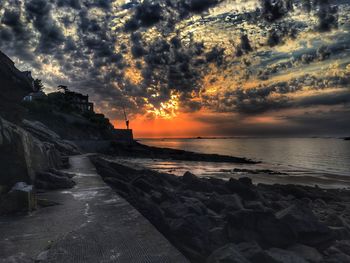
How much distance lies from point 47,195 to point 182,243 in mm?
4780

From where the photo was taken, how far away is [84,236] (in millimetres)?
5590

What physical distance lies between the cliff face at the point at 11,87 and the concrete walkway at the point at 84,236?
4.84 meters

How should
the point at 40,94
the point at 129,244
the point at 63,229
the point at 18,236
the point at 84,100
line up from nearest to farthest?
the point at 129,244, the point at 18,236, the point at 63,229, the point at 40,94, the point at 84,100

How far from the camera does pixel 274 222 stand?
684 cm

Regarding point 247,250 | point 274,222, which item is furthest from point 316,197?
point 247,250

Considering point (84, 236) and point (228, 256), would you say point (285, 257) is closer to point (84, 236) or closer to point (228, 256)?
point (228, 256)

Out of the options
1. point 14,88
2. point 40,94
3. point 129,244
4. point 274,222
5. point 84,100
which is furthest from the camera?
point 84,100

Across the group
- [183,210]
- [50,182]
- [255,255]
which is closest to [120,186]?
[50,182]

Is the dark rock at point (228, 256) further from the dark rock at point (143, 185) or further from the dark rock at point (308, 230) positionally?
the dark rock at point (143, 185)

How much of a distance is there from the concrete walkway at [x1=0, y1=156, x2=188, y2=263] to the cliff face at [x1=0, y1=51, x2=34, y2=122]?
4.84 metres

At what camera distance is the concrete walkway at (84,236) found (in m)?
4.65

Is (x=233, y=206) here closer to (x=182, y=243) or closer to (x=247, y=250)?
(x=182, y=243)

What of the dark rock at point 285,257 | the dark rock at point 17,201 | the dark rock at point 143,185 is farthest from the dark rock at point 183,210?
the dark rock at point 143,185

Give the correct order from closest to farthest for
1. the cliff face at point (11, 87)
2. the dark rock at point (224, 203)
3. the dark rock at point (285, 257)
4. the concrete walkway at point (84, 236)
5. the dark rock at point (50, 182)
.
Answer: the concrete walkway at point (84, 236)
the dark rock at point (285, 257)
the dark rock at point (224, 203)
the cliff face at point (11, 87)
the dark rock at point (50, 182)
